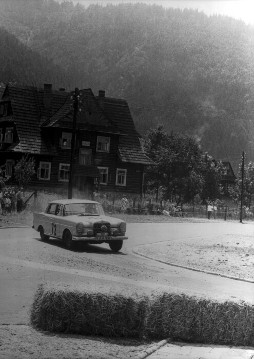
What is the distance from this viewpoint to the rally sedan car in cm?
2095

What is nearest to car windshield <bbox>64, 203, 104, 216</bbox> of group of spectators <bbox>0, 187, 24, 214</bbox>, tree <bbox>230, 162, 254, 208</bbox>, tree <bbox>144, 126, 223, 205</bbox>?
group of spectators <bbox>0, 187, 24, 214</bbox>

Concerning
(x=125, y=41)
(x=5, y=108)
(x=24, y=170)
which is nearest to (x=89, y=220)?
(x=125, y=41)

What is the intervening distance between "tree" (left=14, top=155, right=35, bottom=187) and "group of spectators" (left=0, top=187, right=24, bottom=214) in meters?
0.47

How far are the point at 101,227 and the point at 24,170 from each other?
9.53 meters

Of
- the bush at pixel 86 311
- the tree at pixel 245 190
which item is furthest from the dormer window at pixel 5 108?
the bush at pixel 86 311

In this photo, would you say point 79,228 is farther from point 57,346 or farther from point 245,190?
point 245,190

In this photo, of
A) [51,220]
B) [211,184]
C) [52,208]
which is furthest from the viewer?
[211,184]

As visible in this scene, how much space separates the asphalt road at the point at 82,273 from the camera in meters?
11.9

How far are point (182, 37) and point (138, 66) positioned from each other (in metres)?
6.76

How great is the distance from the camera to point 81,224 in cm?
2089

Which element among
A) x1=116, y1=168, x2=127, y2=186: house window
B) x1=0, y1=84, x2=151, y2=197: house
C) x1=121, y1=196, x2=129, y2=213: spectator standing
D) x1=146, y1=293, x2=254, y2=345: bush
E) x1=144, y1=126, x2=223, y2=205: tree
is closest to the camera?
x1=146, y1=293, x2=254, y2=345: bush

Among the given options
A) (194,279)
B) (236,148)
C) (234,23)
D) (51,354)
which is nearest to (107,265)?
(194,279)

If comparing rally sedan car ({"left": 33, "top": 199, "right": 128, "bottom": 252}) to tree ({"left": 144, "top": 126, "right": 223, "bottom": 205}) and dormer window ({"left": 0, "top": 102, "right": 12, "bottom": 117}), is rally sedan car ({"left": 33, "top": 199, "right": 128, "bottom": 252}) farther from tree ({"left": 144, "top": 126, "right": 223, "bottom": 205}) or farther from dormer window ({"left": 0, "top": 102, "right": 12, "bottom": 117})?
tree ({"left": 144, "top": 126, "right": 223, "bottom": 205})

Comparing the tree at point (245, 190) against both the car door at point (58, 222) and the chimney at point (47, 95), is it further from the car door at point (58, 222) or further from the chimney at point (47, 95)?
the car door at point (58, 222)
